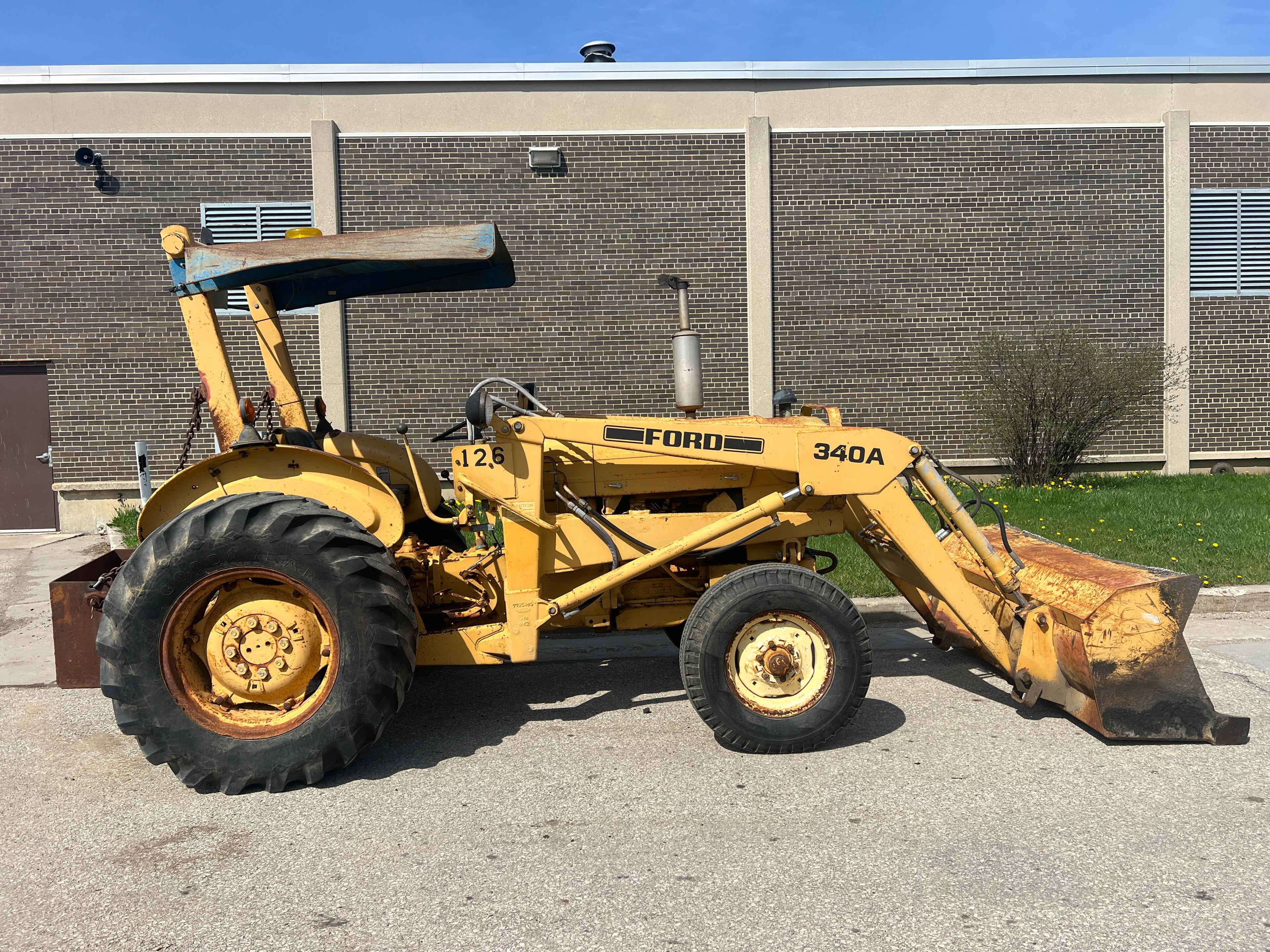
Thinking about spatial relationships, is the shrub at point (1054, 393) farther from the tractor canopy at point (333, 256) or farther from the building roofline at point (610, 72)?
the tractor canopy at point (333, 256)

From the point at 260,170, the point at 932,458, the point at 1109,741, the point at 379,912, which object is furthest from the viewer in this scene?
the point at 260,170

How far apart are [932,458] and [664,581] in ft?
4.98

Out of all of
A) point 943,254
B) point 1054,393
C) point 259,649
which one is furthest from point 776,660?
point 943,254

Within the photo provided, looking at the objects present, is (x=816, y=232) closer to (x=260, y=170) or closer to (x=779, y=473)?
(x=260, y=170)

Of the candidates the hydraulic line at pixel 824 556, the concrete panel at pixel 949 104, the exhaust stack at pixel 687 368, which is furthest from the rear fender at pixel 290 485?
A: the concrete panel at pixel 949 104

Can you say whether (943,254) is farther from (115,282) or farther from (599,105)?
(115,282)

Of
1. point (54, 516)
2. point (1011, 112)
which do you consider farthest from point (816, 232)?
point (54, 516)

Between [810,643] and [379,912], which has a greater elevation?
[810,643]

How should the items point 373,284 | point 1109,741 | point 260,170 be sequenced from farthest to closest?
point 260,170 → point 373,284 → point 1109,741

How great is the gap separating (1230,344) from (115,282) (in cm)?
1509

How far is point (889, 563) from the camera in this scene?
521 centimetres

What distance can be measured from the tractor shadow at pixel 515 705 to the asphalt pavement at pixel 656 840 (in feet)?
0.09

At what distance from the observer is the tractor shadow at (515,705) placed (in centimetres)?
432

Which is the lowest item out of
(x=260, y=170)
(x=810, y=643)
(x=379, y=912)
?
(x=379, y=912)
